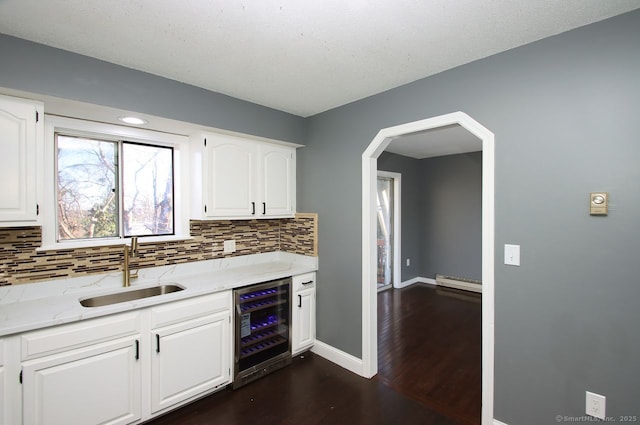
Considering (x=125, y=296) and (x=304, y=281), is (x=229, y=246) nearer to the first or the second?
(x=304, y=281)

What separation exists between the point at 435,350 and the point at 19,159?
12.4 feet

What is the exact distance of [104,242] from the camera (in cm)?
238

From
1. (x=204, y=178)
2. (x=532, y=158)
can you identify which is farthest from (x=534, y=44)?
(x=204, y=178)

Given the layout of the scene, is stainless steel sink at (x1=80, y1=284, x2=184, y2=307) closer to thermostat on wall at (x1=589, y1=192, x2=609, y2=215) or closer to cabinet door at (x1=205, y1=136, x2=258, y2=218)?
cabinet door at (x1=205, y1=136, x2=258, y2=218)

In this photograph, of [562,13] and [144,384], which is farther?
[144,384]

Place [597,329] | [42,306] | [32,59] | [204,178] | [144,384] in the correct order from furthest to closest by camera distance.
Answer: [204,178]
[144,384]
[42,306]
[32,59]
[597,329]

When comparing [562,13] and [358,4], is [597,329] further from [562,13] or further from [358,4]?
[358,4]

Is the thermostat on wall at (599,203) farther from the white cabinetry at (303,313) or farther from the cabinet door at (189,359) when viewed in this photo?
the cabinet door at (189,359)

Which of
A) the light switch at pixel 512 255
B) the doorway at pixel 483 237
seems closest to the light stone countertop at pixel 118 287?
the doorway at pixel 483 237

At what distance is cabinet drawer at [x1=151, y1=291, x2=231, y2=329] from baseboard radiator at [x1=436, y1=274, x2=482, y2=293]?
445 cm

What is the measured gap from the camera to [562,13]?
5.05 ft

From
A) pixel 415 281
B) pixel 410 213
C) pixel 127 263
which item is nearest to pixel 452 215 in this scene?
pixel 410 213

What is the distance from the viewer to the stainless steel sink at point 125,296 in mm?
2225

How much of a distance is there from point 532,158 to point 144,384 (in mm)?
2913
